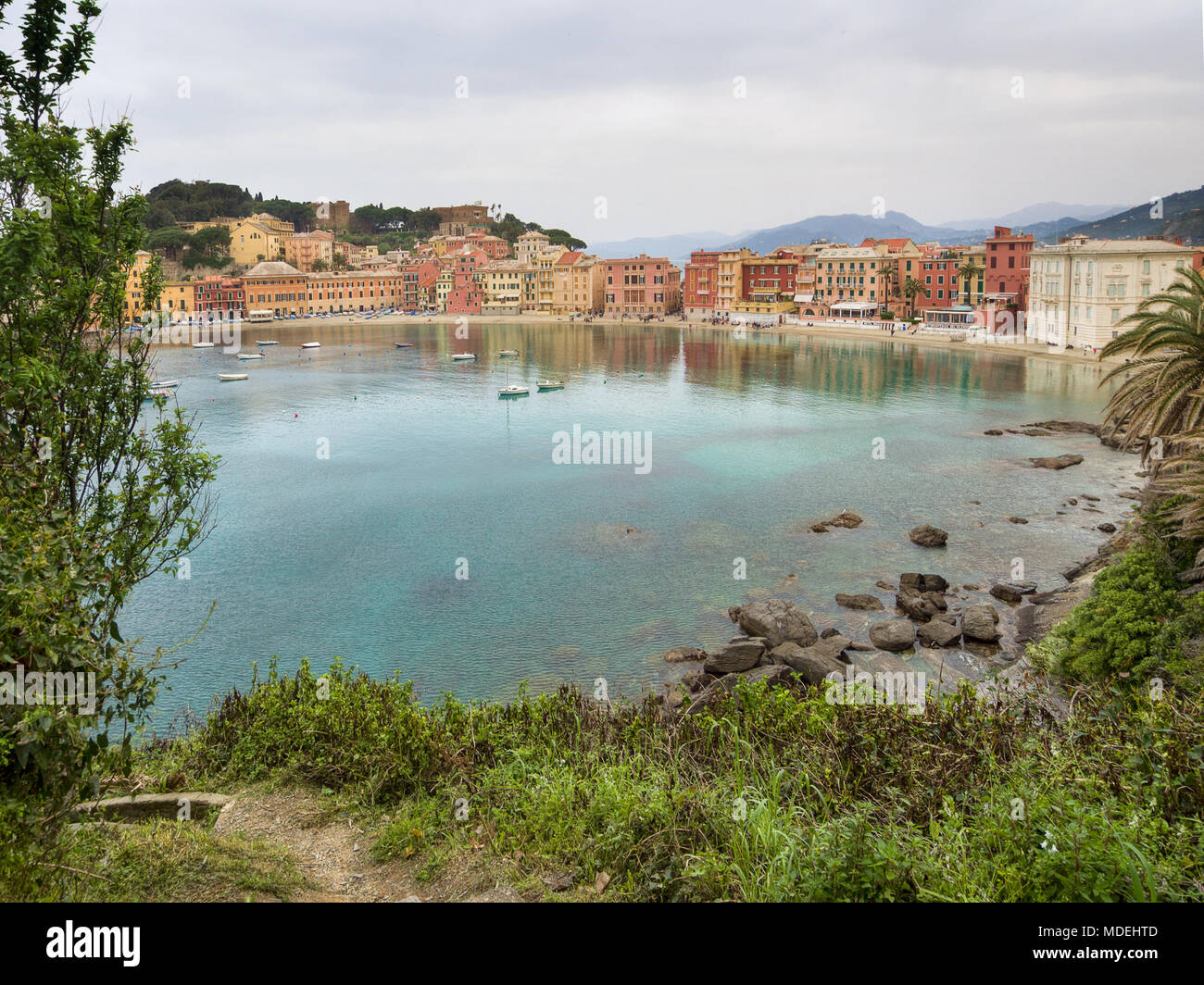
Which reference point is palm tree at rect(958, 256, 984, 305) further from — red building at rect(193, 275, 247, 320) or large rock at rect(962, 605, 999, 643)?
red building at rect(193, 275, 247, 320)

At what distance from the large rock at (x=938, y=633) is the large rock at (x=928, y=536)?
5.88 metres

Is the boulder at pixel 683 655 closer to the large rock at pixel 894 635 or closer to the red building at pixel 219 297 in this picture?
the large rock at pixel 894 635

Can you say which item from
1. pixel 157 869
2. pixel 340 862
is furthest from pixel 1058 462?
pixel 157 869

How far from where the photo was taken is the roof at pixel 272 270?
108m

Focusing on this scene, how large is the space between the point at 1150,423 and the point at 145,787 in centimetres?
1803

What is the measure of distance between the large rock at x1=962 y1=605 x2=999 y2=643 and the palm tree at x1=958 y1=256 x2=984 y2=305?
67510 millimetres

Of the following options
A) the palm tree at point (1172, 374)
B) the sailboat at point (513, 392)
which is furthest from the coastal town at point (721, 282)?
the palm tree at point (1172, 374)

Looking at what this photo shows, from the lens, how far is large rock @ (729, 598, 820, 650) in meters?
17.4

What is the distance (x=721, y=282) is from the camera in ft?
314

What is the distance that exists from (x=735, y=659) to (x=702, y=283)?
86.3 metres
